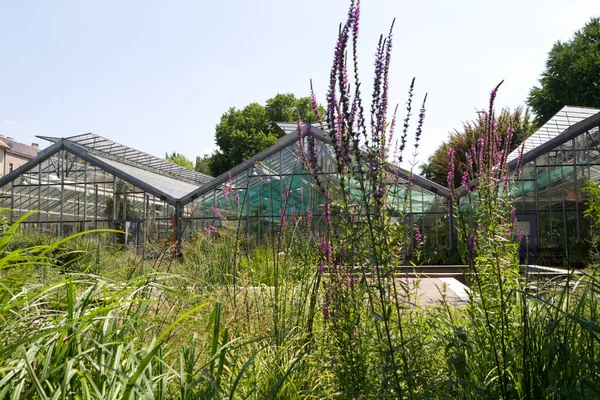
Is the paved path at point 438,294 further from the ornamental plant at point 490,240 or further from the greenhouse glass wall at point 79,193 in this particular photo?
the greenhouse glass wall at point 79,193

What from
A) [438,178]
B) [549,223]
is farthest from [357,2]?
[438,178]

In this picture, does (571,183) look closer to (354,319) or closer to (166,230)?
(166,230)

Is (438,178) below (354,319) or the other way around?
the other way around

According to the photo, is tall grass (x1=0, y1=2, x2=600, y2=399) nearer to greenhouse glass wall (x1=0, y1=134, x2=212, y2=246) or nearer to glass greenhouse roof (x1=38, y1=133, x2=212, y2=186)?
greenhouse glass wall (x1=0, y1=134, x2=212, y2=246)

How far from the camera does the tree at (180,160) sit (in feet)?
174

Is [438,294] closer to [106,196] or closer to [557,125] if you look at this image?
[106,196]

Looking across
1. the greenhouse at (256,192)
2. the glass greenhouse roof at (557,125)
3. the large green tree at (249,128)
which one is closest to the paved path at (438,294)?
the greenhouse at (256,192)

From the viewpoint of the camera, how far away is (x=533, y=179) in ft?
57.1

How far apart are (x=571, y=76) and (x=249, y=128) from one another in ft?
68.2

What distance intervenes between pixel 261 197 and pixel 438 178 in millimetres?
17328

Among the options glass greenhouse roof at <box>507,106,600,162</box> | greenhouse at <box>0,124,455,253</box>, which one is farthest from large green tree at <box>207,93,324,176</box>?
glass greenhouse roof at <box>507,106,600,162</box>

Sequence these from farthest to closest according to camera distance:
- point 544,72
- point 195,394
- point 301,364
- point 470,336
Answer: point 544,72
point 470,336
point 301,364
point 195,394

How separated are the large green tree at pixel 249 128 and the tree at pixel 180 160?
45.8 feet

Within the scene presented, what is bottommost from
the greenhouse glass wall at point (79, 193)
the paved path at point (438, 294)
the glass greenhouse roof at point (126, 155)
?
the paved path at point (438, 294)
